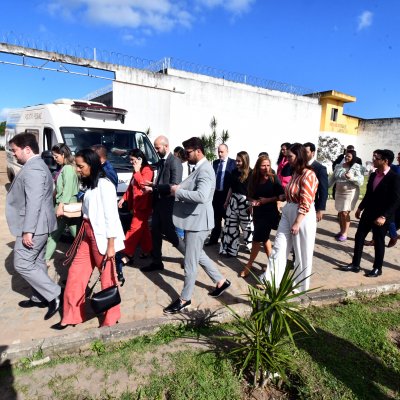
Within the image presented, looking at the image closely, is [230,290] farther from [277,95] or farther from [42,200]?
[277,95]

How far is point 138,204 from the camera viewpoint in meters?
4.77

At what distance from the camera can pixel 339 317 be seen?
3.60 m

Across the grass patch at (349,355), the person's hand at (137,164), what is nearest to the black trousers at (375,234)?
the grass patch at (349,355)

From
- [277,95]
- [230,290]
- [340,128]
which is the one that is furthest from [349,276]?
[340,128]

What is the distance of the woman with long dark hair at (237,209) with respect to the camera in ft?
16.7

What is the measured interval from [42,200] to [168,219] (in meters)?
1.68

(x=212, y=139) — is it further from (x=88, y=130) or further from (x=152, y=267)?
(x=152, y=267)

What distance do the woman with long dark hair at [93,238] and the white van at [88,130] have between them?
2507mm

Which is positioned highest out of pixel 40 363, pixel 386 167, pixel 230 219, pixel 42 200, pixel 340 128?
pixel 340 128

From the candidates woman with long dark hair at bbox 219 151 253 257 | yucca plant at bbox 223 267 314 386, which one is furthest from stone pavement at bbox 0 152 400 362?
yucca plant at bbox 223 267 314 386

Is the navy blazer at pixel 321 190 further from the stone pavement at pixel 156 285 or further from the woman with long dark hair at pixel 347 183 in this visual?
the woman with long dark hair at pixel 347 183

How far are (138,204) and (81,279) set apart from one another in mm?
1739

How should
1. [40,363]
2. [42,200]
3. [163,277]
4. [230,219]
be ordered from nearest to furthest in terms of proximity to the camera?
[40,363]
[42,200]
[163,277]
[230,219]

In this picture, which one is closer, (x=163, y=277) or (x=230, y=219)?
(x=163, y=277)
